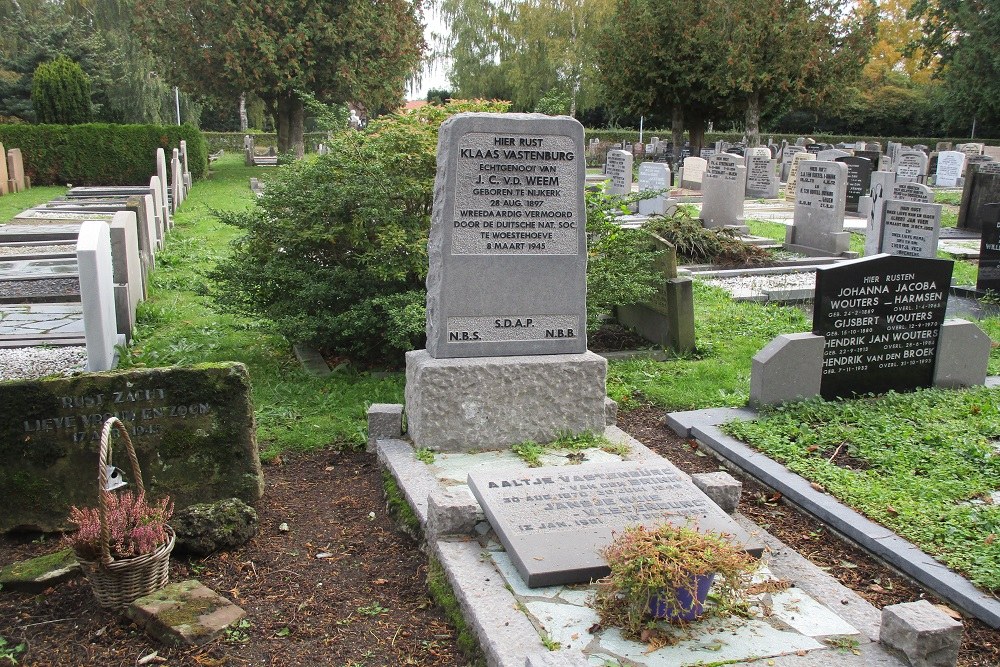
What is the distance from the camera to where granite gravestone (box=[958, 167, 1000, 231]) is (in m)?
17.7

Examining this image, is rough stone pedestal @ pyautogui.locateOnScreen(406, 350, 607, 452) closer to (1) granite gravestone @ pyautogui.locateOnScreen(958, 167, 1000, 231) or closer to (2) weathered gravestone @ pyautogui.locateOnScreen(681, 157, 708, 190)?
(1) granite gravestone @ pyautogui.locateOnScreen(958, 167, 1000, 231)

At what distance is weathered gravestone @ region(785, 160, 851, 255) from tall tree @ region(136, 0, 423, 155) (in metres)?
14.9

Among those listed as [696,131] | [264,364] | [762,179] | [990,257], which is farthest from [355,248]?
[696,131]

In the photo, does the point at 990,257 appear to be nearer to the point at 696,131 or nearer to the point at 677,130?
the point at 696,131

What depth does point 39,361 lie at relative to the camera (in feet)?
28.0

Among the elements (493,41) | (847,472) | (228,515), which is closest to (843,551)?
(847,472)

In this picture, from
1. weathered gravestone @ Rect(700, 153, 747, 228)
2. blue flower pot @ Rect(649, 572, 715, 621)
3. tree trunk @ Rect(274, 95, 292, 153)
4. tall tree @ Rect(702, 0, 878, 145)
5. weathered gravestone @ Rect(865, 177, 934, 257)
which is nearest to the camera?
blue flower pot @ Rect(649, 572, 715, 621)

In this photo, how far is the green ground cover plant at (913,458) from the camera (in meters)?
4.68

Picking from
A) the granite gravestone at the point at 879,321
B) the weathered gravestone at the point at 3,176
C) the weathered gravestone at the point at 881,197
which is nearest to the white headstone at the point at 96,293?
the granite gravestone at the point at 879,321

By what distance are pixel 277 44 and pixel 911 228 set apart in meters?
19.6

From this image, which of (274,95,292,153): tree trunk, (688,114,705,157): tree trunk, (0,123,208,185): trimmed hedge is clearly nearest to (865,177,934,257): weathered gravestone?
(0,123,208,185): trimmed hedge

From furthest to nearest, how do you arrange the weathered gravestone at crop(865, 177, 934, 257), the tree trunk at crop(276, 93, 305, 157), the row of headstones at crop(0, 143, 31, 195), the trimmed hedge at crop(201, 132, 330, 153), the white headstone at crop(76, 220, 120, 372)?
the trimmed hedge at crop(201, 132, 330, 153) < the tree trunk at crop(276, 93, 305, 157) < the row of headstones at crop(0, 143, 31, 195) < the weathered gravestone at crop(865, 177, 934, 257) < the white headstone at crop(76, 220, 120, 372)

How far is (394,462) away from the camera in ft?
17.9

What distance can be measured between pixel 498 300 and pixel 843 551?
8.46 feet
